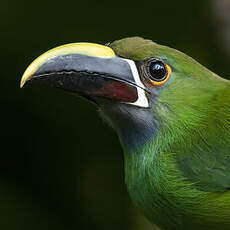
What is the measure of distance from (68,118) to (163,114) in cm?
274

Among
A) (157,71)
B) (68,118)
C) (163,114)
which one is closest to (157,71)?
(157,71)

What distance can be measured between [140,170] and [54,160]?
8.96ft

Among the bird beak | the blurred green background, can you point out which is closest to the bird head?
the bird beak

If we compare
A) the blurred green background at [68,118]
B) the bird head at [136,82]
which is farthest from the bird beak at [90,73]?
the blurred green background at [68,118]

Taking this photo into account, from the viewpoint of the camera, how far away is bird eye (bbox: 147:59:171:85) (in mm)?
3684

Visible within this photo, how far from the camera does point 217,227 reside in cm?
363

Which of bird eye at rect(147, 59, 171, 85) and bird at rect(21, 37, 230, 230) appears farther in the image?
bird eye at rect(147, 59, 171, 85)

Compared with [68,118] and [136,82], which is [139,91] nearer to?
[136,82]

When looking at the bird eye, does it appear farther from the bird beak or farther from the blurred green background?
the blurred green background

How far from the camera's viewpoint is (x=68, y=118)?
6316 millimetres

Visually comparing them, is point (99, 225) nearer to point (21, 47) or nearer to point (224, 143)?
point (21, 47)

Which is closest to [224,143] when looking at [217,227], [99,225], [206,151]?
[206,151]

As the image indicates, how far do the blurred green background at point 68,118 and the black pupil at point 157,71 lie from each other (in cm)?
250

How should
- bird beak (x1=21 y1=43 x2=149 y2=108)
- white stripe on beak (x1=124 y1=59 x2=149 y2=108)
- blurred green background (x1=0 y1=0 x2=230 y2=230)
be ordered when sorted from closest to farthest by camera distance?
bird beak (x1=21 y1=43 x2=149 y2=108) < white stripe on beak (x1=124 y1=59 x2=149 y2=108) < blurred green background (x1=0 y1=0 x2=230 y2=230)
